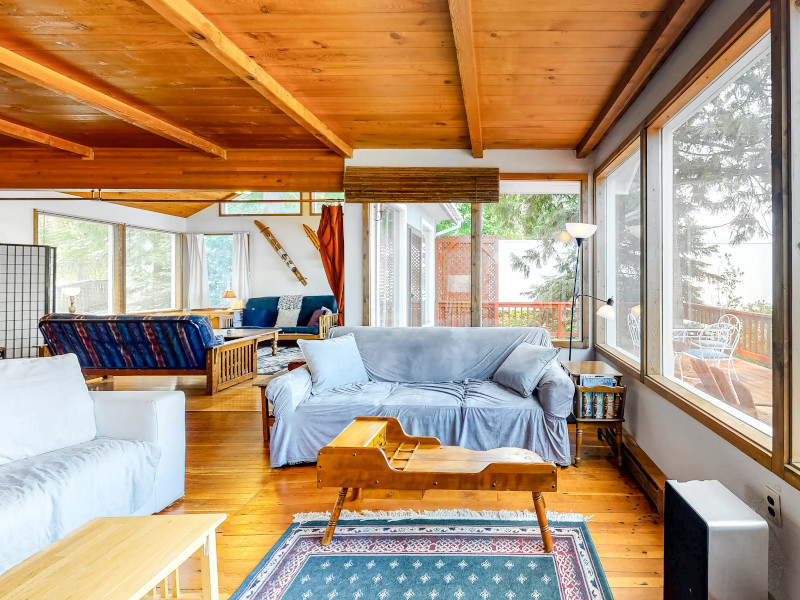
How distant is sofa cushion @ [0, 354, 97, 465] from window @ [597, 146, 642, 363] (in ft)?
10.6

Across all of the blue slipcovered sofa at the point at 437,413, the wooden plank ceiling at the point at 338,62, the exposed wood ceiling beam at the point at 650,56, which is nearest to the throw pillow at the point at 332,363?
the blue slipcovered sofa at the point at 437,413

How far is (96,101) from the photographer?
3066 millimetres

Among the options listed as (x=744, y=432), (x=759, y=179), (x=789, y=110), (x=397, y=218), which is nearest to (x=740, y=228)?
(x=759, y=179)

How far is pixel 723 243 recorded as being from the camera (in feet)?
7.47

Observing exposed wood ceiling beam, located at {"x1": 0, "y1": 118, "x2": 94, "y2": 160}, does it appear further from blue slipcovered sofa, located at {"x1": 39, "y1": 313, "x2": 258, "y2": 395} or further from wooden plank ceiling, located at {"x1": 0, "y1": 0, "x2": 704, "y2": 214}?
blue slipcovered sofa, located at {"x1": 39, "y1": 313, "x2": 258, "y2": 395}

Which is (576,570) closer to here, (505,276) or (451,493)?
(451,493)

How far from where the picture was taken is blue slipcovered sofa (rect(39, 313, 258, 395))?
15.9ft

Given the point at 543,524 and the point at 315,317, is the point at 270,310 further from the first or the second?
the point at 543,524

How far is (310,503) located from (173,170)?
356 cm

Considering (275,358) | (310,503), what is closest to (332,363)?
(310,503)

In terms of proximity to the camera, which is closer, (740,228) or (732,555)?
(732,555)

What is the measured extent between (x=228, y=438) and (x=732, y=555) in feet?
10.8

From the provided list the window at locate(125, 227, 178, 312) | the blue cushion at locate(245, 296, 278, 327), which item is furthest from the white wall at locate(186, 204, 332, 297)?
the window at locate(125, 227, 178, 312)

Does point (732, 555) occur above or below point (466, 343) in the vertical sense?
below
